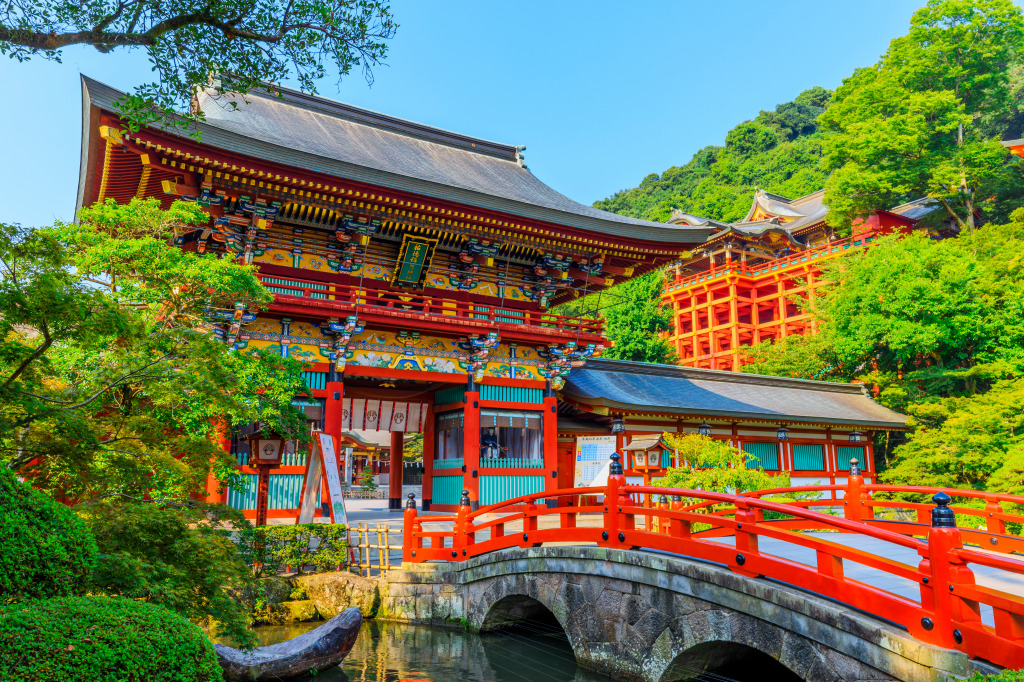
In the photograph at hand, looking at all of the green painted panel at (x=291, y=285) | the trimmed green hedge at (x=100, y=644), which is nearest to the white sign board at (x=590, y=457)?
the green painted panel at (x=291, y=285)

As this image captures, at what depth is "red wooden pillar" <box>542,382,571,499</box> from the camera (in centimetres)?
1747

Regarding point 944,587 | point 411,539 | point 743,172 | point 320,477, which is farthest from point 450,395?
point 743,172

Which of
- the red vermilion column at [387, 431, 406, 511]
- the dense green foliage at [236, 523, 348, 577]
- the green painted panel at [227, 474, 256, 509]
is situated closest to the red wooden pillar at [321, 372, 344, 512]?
the green painted panel at [227, 474, 256, 509]

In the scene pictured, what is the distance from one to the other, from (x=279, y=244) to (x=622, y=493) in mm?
10427

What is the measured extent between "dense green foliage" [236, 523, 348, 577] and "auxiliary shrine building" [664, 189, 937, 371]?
28.9 m

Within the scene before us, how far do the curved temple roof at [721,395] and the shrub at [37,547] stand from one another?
15.4 metres

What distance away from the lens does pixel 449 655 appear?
9398mm

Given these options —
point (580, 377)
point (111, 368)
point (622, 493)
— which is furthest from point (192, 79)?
point (580, 377)

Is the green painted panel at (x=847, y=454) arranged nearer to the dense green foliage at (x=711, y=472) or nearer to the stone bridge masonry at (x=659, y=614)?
the dense green foliage at (x=711, y=472)

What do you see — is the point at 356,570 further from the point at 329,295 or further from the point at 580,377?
the point at 580,377

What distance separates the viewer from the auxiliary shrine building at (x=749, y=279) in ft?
118

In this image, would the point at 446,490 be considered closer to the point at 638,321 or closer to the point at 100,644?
the point at 100,644

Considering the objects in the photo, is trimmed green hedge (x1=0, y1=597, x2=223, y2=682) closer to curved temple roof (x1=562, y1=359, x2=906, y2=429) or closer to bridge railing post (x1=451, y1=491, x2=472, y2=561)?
bridge railing post (x1=451, y1=491, x2=472, y2=561)

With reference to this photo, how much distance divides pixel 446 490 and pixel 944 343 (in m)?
18.5
